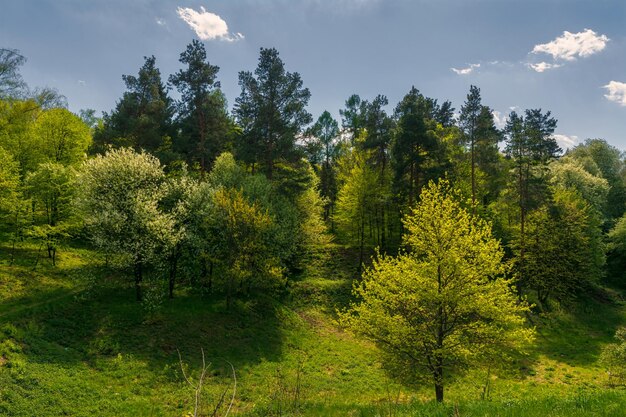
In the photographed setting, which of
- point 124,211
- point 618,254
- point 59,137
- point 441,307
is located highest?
point 59,137

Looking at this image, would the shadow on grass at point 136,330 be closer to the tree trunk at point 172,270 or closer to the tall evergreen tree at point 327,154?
the tree trunk at point 172,270

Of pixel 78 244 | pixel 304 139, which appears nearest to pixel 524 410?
pixel 304 139

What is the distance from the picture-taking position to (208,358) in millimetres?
22297

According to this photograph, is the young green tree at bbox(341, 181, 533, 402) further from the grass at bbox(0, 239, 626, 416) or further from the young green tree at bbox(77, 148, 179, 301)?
the young green tree at bbox(77, 148, 179, 301)

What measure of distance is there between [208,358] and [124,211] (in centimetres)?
1134

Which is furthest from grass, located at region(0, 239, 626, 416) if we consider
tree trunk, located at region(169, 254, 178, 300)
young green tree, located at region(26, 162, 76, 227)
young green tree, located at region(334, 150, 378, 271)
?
young green tree, located at region(334, 150, 378, 271)

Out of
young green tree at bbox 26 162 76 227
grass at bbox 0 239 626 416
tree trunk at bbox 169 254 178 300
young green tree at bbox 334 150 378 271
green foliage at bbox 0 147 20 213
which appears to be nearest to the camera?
grass at bbox 0 239 626 416

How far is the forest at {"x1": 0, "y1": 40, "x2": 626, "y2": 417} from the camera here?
1627 centimetres

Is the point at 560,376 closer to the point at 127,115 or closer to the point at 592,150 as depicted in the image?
the point at 127,115

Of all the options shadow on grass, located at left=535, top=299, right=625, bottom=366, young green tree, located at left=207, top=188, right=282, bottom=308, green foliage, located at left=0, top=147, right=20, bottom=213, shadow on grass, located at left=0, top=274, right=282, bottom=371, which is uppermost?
green foliage, located at left=0, top=147, right=20, bottom=213

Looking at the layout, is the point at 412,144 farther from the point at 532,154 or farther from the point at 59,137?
the point at 59,137

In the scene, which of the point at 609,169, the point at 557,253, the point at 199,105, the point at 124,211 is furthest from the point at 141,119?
the point at 609,169

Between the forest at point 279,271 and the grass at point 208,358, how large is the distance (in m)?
0.13

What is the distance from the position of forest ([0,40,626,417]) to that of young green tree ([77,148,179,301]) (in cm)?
14
